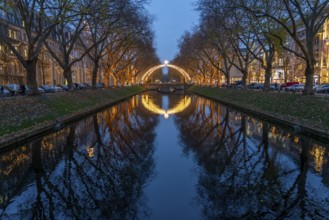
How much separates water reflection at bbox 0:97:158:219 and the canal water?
0.08ft

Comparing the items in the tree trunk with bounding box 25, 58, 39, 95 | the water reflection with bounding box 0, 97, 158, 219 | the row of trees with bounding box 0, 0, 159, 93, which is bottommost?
the water reflection with bounding box 0, 97, 158, 219

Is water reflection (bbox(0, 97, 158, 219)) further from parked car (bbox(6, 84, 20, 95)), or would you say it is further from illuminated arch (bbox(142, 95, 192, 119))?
parked car (bbox(6, 84, 20, 95))

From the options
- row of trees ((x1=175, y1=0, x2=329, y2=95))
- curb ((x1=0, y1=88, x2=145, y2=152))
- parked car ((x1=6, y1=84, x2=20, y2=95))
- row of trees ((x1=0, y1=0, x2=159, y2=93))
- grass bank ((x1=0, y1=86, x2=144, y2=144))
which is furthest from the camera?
parked car ((x1=6, y1=84, x2=20, y2=95))

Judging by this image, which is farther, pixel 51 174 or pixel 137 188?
pixel 51 174

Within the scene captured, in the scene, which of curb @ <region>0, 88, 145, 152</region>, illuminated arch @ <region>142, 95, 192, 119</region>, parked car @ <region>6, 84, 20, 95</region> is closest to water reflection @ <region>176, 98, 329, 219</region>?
curb @ <region>0, 88, 145, 152</region>

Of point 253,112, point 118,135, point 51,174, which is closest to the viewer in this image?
point 51,174

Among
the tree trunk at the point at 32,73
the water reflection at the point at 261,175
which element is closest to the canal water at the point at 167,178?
the water reflection at the point at 261,175

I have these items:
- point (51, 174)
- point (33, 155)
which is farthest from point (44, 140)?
point (51, 174)

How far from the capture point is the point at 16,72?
65.9 metres

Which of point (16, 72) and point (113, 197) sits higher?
point (16, 72)

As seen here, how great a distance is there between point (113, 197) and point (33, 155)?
19.4 ft

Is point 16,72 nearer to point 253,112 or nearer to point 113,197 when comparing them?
point 253,112

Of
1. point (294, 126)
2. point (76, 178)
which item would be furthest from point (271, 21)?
point (76, 178)

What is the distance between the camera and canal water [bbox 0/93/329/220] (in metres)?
6.83
